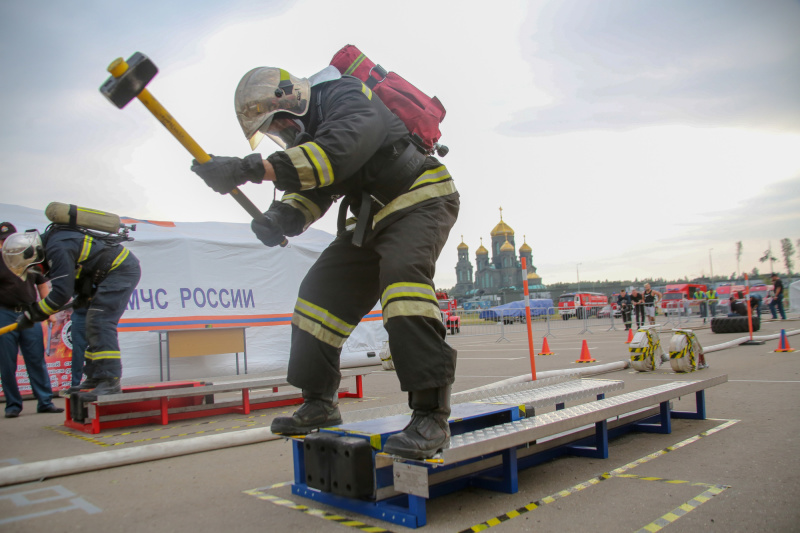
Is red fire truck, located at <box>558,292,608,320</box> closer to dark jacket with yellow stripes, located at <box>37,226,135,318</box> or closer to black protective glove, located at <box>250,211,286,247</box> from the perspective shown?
dark jacket with yellow stripes, located at <box>37,226,135,318</box>

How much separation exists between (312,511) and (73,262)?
3.97 meters

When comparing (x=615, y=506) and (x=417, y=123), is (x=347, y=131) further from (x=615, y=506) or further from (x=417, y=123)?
(x=615, y=506)

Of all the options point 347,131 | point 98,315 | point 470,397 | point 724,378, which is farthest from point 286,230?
point 724,378

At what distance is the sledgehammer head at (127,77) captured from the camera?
2316 millimetres

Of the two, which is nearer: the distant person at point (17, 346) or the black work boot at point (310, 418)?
the black work boot at point (310, 418)

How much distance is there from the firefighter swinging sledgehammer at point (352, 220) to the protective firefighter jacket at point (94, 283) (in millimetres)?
3253

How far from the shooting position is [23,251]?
553 centimetres

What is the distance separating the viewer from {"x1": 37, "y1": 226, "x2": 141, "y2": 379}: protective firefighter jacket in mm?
5206

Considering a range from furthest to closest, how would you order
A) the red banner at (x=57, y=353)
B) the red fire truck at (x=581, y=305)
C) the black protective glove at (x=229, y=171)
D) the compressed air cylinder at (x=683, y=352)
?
1. the red fire truck at (x=581, y=305)
2. the red banner at (x=57, y=353)
3. the compressed air cylinder at (x=683, y=352)
4. the black protective glove at (x=229, y=171)

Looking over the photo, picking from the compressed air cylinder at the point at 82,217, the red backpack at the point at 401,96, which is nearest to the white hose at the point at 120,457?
the red backpack at the point at 401,96

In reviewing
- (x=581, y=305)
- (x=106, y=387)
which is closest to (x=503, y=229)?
(x=581, y=305)

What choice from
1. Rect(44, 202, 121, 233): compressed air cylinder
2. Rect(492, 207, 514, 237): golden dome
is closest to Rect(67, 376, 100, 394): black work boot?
Rect(44, 202, 121, 233): compressed air cylinder

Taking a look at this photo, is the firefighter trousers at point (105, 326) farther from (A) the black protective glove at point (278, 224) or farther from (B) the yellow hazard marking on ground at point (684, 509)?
(B) the yellow hazard marking on ground at point (684, 509)

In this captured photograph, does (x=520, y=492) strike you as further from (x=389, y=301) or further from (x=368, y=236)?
(x=368, y=236)
